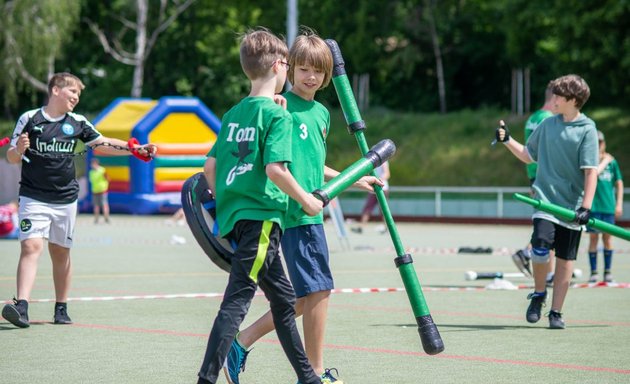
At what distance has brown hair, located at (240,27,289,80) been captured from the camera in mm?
5859

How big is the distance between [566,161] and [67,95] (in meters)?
3.82

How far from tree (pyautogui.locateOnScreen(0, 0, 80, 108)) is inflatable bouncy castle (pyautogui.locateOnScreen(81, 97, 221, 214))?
13420mm

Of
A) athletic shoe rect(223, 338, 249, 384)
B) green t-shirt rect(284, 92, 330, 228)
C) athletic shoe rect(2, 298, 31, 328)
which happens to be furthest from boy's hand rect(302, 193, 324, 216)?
athletic shoe rect(2, 298, 31, 328)

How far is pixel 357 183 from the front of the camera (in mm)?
6426

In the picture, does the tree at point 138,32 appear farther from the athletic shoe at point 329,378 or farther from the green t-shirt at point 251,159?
the green t-shirt at point 251,159

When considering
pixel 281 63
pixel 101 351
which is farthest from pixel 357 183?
pixel 101 351

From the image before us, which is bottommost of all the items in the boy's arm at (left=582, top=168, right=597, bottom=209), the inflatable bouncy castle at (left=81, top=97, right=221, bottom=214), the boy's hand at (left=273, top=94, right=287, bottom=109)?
the inflatable bouncy castle at (left=81, top=97, right=221, bottom=214)

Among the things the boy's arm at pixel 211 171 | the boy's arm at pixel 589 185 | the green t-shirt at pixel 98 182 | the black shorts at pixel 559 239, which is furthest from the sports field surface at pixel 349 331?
the green t-shirt at pixel 98 182

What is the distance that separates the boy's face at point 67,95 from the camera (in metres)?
9.17

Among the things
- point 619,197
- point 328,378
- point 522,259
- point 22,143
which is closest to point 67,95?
point 22,143

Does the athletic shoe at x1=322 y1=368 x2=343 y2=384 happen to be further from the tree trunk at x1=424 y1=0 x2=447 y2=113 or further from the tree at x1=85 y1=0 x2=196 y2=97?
the tree trunk at x1=424 y1=0 x2=447 y2=113

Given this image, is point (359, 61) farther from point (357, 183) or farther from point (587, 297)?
point (357, 183)

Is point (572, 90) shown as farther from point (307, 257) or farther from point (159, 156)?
point (159, 156)

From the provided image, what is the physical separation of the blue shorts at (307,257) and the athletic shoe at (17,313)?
10.2ft
